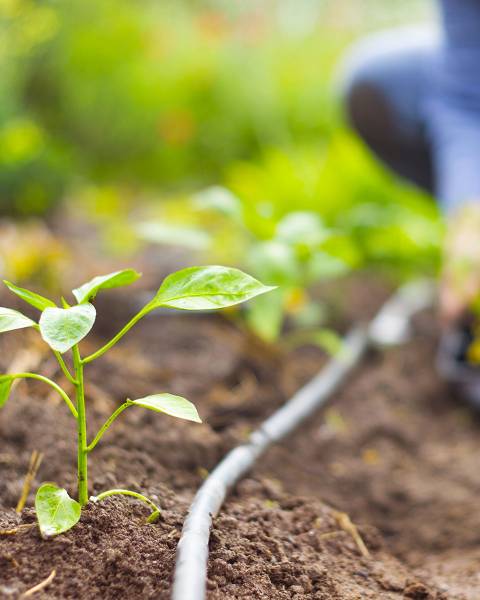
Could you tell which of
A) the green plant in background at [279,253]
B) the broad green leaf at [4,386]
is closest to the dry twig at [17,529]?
the broad green leaf at [4,386]

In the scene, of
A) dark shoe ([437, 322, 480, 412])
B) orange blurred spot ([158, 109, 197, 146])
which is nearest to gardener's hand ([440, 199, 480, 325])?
dark shoe ([437, 322, 480, 412])

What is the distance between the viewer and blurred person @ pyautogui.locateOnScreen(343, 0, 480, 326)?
5.46 ft

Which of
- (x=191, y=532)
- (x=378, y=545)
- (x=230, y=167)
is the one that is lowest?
(x=230, y=167)

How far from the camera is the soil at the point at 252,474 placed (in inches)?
32.5

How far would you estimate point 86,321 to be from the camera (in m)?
0.76

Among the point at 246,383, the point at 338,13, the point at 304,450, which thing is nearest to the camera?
the point at 304,450

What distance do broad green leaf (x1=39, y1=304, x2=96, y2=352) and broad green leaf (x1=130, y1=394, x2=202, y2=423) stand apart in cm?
10

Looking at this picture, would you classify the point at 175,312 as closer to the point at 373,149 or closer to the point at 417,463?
the point at 417,463

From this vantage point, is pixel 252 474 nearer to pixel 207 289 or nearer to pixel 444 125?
pixel 207 289

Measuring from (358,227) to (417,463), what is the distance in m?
0.82

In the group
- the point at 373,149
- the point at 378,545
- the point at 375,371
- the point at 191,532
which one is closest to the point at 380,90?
the point at 373,149

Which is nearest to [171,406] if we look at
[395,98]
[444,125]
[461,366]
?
[461,366]

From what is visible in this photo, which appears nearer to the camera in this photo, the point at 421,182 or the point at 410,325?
the point at 410,325

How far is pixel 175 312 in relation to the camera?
196 cm
